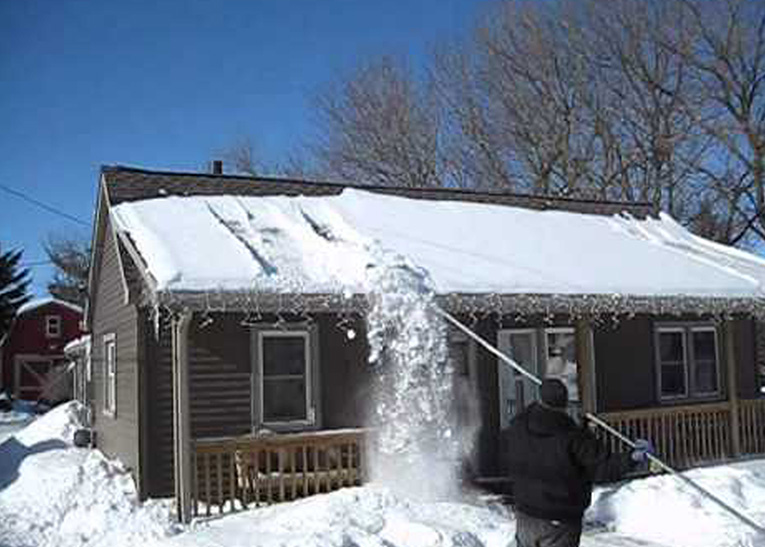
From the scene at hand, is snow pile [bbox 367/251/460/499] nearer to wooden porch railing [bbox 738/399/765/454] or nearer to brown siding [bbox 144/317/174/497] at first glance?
brown siding [bbox 144/317/174/497]

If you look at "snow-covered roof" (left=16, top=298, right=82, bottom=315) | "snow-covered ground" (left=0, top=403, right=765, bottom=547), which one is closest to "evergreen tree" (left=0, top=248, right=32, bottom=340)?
"snow-covered roof" (left=16, top=298, right=82, bottom=315)

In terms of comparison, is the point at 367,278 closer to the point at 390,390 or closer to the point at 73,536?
the point at 390,390

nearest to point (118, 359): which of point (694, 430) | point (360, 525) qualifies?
point (360, 525)

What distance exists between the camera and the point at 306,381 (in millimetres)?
12812

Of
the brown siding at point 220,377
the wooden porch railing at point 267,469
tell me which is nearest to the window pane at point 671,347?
the wooden porch railing at point 267,469

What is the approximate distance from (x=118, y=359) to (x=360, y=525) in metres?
6.69

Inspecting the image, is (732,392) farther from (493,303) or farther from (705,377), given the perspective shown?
(493,303)

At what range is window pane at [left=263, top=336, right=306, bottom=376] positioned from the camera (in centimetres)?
1269

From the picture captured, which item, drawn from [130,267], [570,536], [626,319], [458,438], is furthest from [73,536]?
[626,319]

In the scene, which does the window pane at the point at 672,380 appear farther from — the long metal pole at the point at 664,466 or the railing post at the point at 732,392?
the long metal pole at the point at 664,466

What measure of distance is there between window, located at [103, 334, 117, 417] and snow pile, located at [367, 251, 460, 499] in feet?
16.3

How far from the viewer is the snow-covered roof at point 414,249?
1117 centimetres

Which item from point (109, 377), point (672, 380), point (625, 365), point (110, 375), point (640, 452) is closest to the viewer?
point (640, 452)

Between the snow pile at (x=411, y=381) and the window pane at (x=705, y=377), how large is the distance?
238 inches
